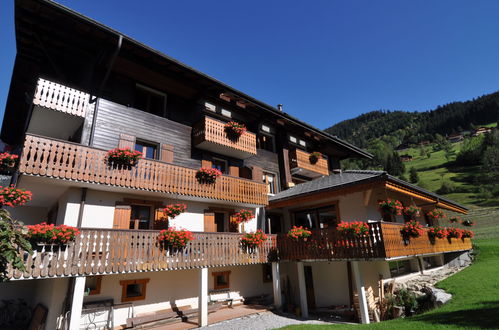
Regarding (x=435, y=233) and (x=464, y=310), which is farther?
(x=435, y=233)

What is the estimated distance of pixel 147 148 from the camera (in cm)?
1372

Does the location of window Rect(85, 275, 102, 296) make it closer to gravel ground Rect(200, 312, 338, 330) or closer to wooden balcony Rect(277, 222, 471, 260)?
gravel ground Rect(200, 312, 338, 330)

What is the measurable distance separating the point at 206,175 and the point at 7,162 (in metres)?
7.84

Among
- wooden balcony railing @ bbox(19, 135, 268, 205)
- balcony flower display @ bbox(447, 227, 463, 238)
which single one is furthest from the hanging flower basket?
wooden balcony railing @ bbox(19, 135, 268, 205)

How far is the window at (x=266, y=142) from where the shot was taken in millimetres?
19922

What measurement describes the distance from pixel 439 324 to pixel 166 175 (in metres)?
10.5

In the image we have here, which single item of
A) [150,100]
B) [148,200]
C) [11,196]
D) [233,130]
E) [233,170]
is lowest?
[11,196]

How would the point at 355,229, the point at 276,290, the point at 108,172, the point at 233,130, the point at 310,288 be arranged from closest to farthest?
the point at 108,172, the point at 355,229, the point at 276,290, the point at 310,288, the point at 233,130

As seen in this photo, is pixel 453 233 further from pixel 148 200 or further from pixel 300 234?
pixel 148 200

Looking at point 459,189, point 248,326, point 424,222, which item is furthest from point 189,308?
point 459,189

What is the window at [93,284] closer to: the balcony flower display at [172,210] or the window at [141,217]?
the window at [141,217]

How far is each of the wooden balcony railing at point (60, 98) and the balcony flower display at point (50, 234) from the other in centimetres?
519

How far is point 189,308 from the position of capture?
1228cm

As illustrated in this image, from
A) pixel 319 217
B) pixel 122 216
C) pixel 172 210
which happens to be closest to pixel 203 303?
pixel 172 210
